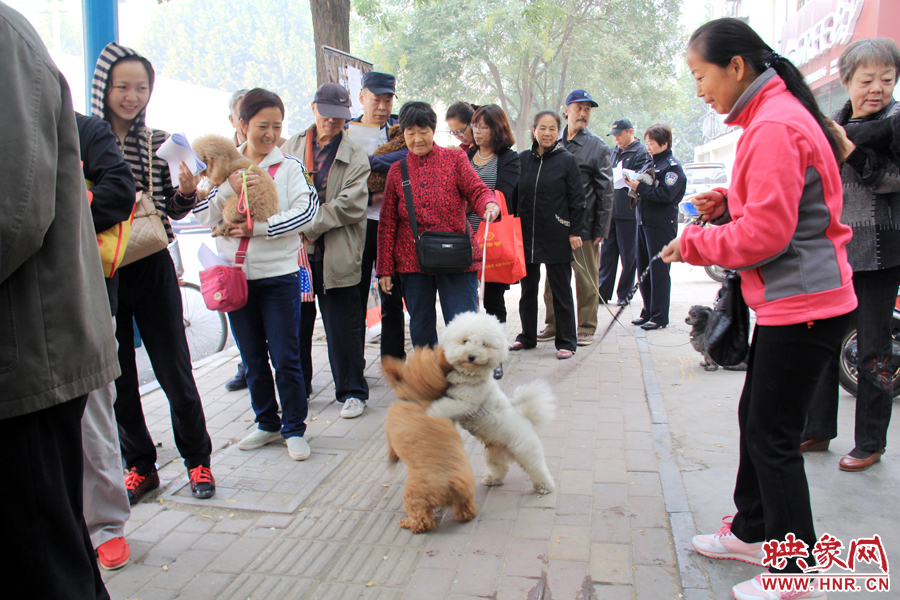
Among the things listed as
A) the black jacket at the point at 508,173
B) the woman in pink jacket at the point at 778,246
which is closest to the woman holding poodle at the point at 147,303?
the woman in pink jacket at the point at 778,246

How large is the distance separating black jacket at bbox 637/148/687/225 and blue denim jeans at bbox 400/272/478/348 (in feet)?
10.8

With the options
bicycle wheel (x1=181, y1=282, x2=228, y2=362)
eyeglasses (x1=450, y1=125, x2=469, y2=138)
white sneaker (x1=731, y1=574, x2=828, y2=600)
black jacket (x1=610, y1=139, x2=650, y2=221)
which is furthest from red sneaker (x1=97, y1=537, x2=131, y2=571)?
black jacket (x1=610, y1=139, x2=650, y2=221)

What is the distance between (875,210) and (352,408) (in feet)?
11.7

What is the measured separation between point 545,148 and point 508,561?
425cm

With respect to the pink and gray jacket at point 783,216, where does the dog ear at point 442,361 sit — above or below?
below

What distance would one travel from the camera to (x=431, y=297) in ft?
15.7

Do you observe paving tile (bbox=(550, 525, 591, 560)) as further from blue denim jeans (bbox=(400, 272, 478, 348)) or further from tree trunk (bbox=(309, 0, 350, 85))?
tree trunk (bbox=(309, 0, 350, 85))

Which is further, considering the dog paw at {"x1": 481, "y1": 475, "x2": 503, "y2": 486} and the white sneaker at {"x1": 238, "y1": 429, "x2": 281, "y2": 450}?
the white sneaker at {"x1": 238, "y1": 429, "x2": 281, "y2": 450}

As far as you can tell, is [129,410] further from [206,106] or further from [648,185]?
[206,106]

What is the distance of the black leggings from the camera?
88.7 inches

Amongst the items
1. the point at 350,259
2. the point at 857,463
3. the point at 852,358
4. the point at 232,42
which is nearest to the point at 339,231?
the point at 350,259

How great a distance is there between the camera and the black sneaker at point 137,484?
3.46 meters

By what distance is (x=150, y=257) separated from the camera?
10.7ft

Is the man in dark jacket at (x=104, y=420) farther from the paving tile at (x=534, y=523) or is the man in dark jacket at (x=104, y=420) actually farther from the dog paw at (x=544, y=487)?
the dog paw at (x=544, y=487)
